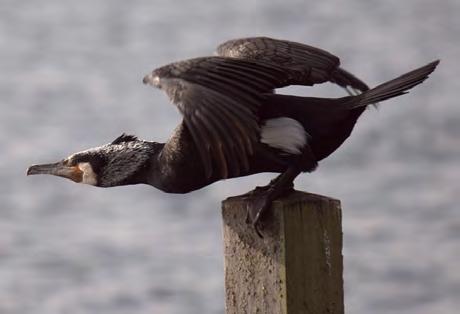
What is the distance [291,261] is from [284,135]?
2.31 feet

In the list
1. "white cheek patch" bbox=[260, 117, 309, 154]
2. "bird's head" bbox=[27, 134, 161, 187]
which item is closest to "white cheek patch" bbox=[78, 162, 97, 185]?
"bird's head" bbox=[27, 134, 161, 187]

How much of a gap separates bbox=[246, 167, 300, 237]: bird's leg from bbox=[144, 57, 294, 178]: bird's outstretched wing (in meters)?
0.14

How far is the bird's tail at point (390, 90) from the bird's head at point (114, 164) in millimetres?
842

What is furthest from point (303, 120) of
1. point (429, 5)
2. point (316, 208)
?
point (429, 5)

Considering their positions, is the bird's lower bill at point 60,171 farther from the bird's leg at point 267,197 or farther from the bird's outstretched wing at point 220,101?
the bird's leg at point 267,197

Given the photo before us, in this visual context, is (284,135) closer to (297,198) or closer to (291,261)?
(297,198)

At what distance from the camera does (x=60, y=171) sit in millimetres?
6324

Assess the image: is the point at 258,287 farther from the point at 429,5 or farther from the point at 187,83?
the point at 429,5

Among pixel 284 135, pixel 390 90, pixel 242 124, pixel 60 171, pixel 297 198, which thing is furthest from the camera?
pixel 60 171

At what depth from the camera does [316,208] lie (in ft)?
16.7

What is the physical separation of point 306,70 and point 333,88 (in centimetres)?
601

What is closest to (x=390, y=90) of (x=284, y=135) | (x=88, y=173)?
(x=284, y=135)

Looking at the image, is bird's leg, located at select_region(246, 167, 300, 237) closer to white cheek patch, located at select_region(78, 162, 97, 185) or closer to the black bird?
the black bird

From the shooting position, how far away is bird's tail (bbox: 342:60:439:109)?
224 inches
